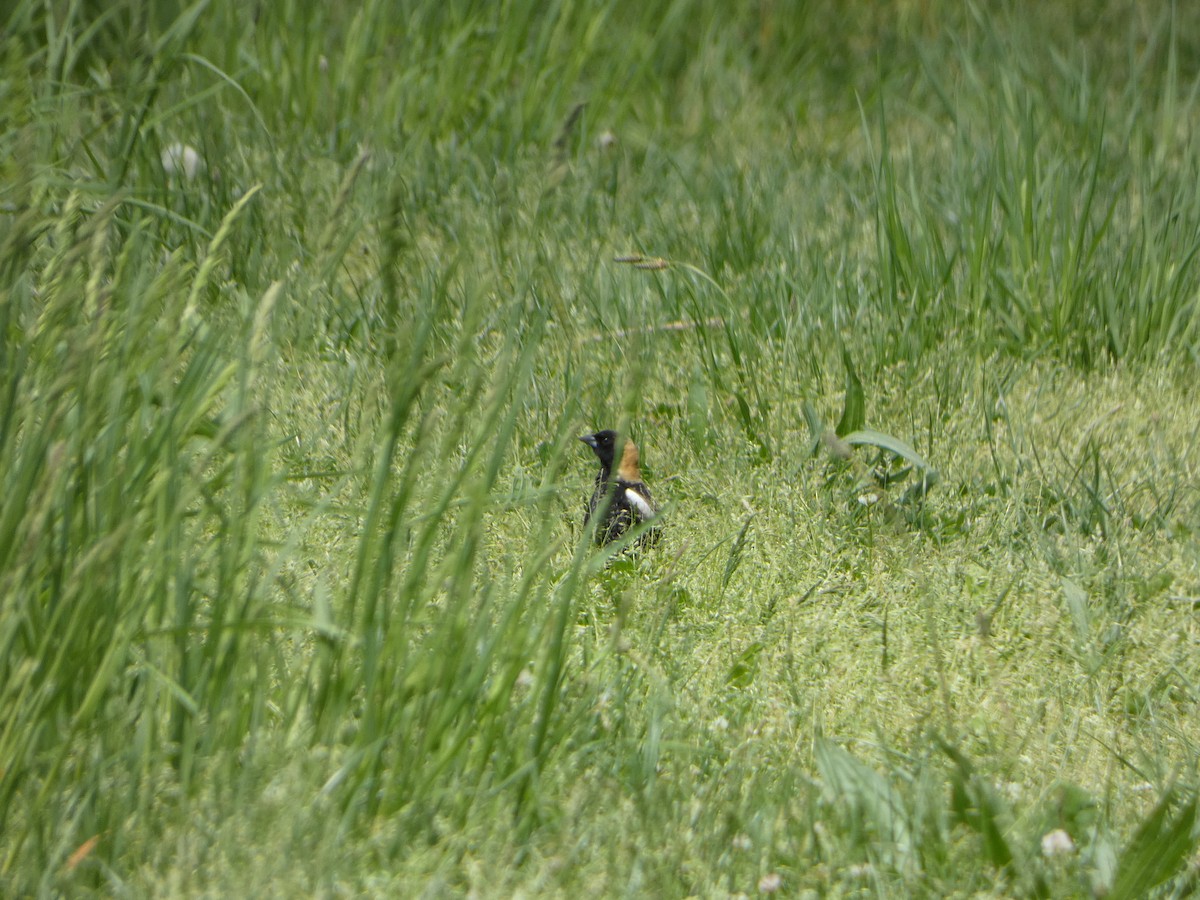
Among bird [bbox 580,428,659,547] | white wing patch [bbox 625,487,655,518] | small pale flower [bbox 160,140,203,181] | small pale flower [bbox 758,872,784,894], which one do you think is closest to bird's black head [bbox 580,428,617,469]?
bird [bbox 580,428,659,547]

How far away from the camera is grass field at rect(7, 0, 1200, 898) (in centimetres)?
196

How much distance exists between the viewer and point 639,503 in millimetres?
3273

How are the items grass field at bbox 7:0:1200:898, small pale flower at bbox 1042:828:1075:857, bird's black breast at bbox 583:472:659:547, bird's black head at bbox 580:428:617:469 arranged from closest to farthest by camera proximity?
grass field at bbox 7:0:1200:898, small pale flower at bbox 1042:828:1075:857, bird's black breast at bbox 583:472:659:547, bird's black head at bbox 580:428:617:469

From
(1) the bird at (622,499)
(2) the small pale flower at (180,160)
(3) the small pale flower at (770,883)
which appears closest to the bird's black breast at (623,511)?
(1) the bird at (622,499)

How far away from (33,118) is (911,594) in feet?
8.74

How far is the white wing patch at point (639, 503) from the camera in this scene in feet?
10.6

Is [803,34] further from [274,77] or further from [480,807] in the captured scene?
[480,807]

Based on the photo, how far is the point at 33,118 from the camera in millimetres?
3729

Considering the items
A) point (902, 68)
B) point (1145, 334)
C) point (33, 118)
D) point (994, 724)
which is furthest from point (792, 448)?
point (902, 68)

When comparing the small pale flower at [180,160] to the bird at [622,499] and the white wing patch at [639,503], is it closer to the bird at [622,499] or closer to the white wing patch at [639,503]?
the bird at [622,499]

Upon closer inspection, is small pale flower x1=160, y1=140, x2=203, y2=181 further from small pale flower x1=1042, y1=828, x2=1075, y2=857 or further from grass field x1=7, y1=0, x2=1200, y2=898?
small pale flower x1=1042, y1=828, x2=1075, y2=857

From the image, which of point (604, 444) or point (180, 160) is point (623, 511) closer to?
point (604, 444)

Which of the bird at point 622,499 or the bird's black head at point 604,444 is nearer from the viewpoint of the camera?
the bird at point 622,499

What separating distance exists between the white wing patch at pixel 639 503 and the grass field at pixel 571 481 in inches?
5.0
